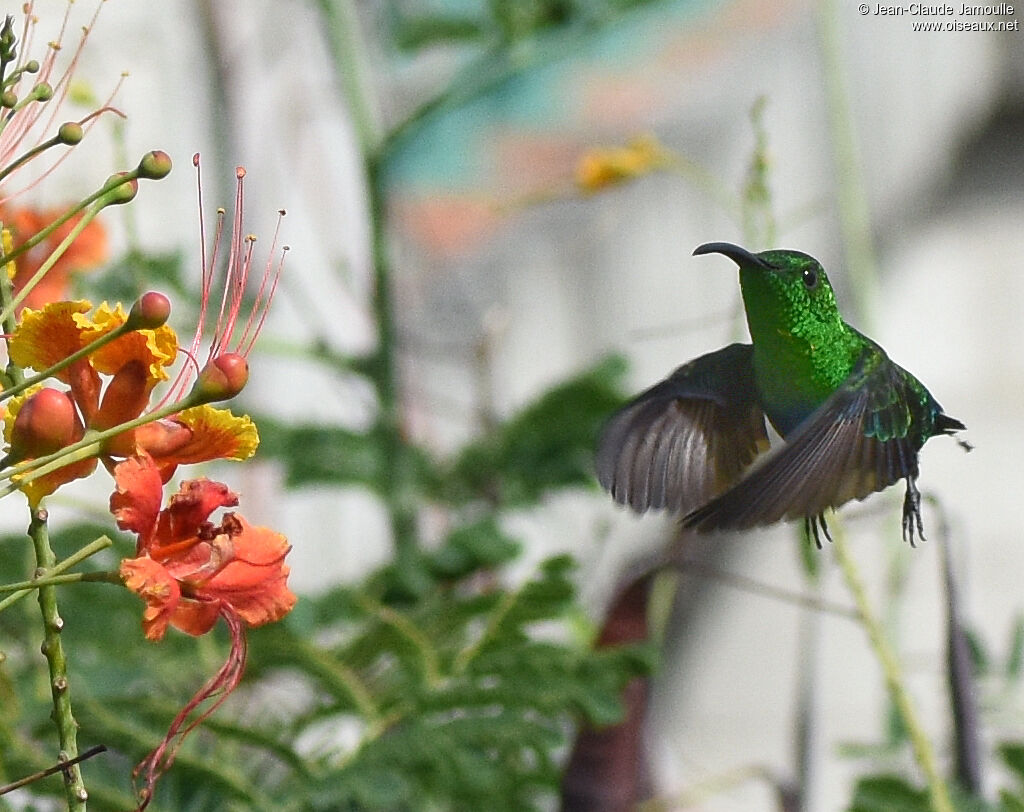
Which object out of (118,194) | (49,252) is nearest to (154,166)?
(118,194)

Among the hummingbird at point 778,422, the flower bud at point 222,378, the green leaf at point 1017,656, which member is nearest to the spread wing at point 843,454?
the hummingbird at point 778,422

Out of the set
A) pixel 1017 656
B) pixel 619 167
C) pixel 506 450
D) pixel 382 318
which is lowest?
pixel 1017 656

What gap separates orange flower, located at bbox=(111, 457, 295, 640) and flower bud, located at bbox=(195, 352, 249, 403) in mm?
36

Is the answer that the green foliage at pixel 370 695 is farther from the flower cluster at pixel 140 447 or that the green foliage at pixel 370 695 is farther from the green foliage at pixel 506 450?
the flower cluster at pixel 140 447

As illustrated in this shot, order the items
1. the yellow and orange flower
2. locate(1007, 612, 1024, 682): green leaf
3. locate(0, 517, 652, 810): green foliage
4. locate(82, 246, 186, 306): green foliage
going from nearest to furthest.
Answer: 1. the yellow and orange flower
2. locate(0, 517, 652, 810): green foliage
3. locate(1007, 612, 1024, 682): green leaf
4. locate(82, 246, 186, 306): green foliage

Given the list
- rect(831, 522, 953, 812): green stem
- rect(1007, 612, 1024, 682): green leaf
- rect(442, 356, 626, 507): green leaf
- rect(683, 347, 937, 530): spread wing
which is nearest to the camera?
rect(683, 347, 937, 530): spread wing

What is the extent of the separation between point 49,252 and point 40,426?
1.56ft

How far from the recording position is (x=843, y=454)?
0.79 ft

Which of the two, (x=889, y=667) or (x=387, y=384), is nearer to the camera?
(x=889, y=667)

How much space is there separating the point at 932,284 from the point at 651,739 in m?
0.73

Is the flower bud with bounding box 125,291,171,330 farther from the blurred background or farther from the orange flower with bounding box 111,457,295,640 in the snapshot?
the blurred background

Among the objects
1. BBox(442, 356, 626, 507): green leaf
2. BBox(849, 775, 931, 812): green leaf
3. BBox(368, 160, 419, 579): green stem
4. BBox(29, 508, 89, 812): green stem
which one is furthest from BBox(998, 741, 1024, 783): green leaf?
BBox(29, 508, 89, 812): green stem

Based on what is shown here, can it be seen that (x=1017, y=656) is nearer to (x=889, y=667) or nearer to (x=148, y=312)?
(x=889, y=667)

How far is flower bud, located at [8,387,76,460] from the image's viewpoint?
294 millimetres
